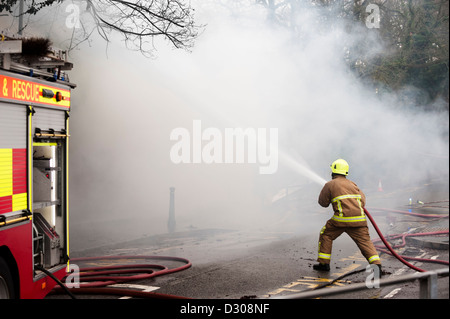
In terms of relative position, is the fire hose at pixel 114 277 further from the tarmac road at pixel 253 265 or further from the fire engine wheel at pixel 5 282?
the fire engine wheel at pixel 5 282

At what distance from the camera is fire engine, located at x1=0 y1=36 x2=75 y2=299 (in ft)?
13.5

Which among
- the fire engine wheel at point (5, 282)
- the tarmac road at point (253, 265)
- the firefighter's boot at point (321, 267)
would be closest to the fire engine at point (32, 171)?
the fire engine wheel at point (5, 282)

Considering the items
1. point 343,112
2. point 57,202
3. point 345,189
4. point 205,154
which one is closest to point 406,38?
point 343,112

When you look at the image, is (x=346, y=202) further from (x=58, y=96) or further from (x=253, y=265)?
(x=58, y=96)

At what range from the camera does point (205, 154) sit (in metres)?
14.4

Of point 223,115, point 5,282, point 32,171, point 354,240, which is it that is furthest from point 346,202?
point 223,115

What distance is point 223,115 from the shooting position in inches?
520

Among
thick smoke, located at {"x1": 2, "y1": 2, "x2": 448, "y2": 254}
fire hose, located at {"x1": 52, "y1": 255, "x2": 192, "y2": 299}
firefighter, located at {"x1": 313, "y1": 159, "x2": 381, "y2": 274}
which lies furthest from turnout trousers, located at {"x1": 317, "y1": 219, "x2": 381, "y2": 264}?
thick smoke, located at {"x1": 2, "y1": 2, "x2": 448, "y2": 254}

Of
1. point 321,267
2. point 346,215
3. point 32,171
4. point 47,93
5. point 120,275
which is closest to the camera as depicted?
point 32,171

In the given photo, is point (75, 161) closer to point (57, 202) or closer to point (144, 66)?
point (144, 66)

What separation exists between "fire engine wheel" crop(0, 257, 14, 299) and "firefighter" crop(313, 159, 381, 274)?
3.68 meters

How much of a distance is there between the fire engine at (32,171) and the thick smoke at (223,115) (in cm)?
614

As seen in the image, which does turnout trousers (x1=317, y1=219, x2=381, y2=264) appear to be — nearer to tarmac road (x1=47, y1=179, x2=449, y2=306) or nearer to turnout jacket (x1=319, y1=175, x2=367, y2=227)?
turnout jacket (x1=319, y1=175, x2=367, y2=227)

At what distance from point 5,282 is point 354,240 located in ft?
13.0
